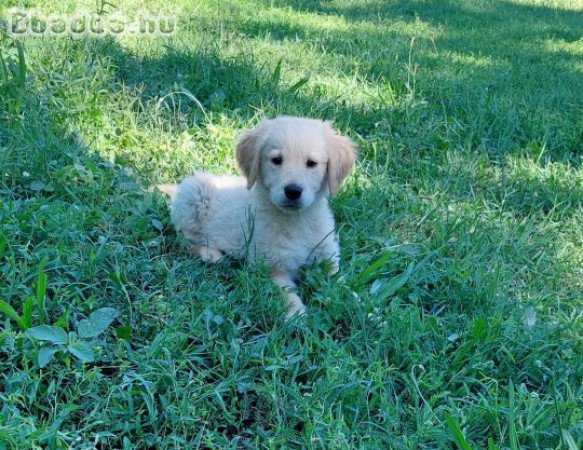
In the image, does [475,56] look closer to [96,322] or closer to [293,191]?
[293,191]

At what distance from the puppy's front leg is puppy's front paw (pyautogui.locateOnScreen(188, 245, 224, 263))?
11.2 inches

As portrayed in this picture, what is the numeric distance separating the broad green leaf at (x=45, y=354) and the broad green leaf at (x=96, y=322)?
167 millimetres

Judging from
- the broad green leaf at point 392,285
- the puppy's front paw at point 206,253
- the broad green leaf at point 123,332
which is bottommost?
the puppy's front paw at point 206,253

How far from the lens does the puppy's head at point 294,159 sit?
325cm

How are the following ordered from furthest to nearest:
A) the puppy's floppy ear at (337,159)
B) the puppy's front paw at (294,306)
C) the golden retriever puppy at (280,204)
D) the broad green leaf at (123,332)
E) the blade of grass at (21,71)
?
the blade of grass at (21,71) → the puppy's floppy ear at (337,159) → the golden retriever puppy at (280,204) → the puppy's front paw at (294,306) → the broad green leaf at (123,332)

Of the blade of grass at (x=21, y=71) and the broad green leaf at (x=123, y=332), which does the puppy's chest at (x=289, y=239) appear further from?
the blade of grass at (x=21, y=71)

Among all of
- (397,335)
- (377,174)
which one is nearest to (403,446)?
(397,335)

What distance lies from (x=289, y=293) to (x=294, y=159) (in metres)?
0.66

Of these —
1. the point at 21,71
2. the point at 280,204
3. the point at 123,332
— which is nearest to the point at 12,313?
the point at 123,332

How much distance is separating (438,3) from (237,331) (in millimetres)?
8882

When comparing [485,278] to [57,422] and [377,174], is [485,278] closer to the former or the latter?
[377,174]

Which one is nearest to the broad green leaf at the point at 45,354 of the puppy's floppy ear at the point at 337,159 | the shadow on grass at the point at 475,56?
the puppy's floppy ear at the point at 337,159

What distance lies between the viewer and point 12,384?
2.29 m

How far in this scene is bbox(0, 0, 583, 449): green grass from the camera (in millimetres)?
2369
